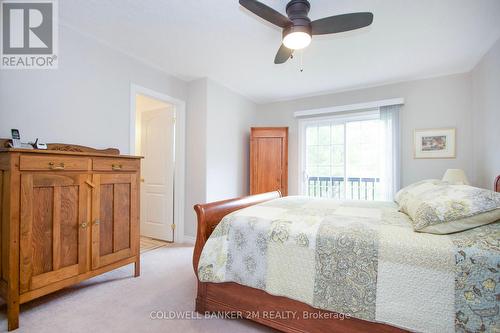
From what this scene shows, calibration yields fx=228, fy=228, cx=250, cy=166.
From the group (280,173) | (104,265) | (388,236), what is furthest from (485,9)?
(104,265)

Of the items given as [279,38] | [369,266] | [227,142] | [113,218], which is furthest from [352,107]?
[113,218]

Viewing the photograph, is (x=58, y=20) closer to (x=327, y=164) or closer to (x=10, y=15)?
(x=10, y=15)

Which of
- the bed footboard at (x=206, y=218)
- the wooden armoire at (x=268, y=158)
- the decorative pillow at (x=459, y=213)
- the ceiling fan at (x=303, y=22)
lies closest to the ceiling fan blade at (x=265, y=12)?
the ceiling fan at (x=303, y=22)

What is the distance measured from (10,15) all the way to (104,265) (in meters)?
2.33

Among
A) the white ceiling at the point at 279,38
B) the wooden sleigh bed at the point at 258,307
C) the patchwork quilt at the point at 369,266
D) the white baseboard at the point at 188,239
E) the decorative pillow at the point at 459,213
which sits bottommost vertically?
the white baseboard at the point at 188,239

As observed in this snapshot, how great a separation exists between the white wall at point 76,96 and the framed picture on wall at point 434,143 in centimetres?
395

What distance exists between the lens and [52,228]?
5.58 feet

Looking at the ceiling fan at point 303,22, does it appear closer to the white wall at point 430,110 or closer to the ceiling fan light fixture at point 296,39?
the ceiling fan light fixture at point 296,39

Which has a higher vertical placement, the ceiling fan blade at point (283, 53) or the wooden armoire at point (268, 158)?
the ceiling fan blade at point (283, 53)

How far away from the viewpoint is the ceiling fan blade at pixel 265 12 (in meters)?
1.57

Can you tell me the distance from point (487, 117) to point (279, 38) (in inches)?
101

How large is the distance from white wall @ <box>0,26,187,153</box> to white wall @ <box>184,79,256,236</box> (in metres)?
0.76

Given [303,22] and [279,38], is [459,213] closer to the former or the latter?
[303,22]
